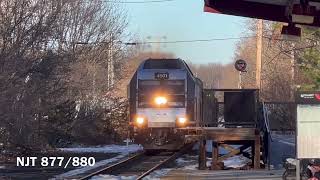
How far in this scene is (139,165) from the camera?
21.4 metres

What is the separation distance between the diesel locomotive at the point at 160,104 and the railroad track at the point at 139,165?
845 millimetres

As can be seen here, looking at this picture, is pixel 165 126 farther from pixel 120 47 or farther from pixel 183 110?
pixel 120 47

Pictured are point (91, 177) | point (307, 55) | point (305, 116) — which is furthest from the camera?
point (307, 55)

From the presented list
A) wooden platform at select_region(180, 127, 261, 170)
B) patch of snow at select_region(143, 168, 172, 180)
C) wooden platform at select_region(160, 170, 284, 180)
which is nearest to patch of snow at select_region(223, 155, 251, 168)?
wooden platform at select_region(180, 127, 261, 170)

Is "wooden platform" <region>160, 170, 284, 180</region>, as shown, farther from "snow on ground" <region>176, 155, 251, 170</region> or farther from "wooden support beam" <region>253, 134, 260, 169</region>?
"snow on ground" <region>176, 155, 251, 170</region>

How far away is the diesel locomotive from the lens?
2553cm

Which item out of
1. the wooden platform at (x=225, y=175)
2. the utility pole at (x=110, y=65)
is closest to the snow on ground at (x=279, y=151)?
the wooden platform at (x=225, y=175)

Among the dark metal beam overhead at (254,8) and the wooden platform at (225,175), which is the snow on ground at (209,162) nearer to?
the wooden platform at (225,175)

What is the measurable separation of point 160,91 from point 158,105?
1.88ft

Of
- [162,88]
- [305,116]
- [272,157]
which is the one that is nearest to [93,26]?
[162,88]

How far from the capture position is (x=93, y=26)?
1548 inches

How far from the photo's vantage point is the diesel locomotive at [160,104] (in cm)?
2553

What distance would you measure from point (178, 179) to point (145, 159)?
938 centimetres

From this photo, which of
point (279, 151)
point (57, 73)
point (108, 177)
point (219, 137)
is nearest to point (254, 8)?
point (108, 177)
